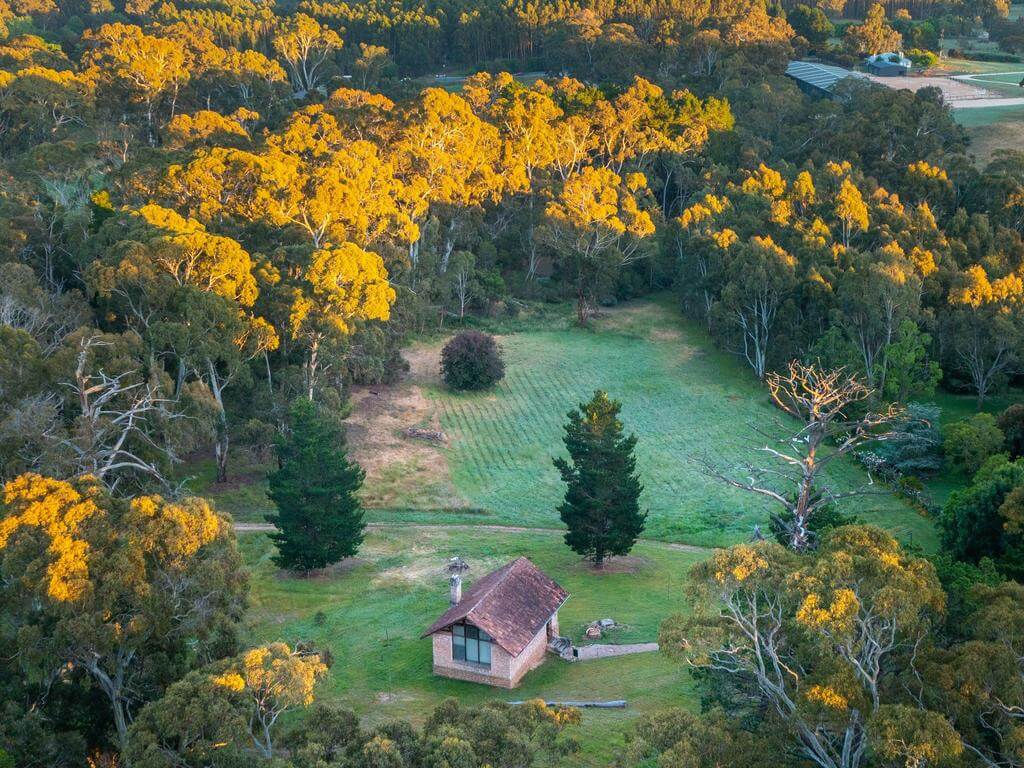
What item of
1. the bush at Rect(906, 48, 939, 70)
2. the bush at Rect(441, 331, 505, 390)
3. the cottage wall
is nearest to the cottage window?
the cottage wall

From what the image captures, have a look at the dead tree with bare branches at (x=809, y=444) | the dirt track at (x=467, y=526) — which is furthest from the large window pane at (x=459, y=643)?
the dirt track at (x=467, y=526)

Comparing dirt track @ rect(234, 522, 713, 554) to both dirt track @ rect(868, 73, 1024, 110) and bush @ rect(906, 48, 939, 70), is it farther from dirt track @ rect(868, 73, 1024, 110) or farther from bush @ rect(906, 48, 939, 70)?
bush @ rect(906, 48, 939, 70)

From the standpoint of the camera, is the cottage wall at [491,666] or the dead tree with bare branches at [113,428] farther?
the dead tree with bare branches at [113,428]

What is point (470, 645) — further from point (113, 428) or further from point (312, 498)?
point (113, 428)

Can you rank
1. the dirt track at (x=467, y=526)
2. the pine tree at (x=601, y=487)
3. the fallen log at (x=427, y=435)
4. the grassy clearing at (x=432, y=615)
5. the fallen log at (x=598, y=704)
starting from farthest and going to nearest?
the fallen log at (x=427, y=435) → the dirt track at (x=467, y=526) → the pine tree at (x=601, y=487) → the grassy clearing at (x=432, y=615) → the fallen log at (x=598, y=704)

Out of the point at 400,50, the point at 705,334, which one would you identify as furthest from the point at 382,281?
the point at 400,50

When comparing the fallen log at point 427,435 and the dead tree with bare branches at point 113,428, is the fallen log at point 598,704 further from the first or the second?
the fallen log at point 427,435
